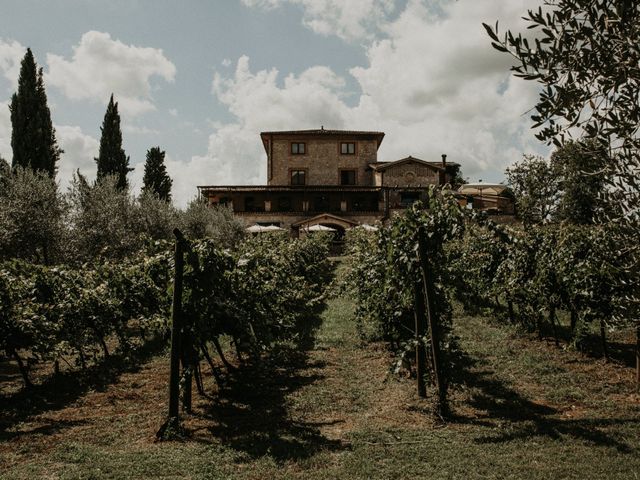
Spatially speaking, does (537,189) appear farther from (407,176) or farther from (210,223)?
(210,223)

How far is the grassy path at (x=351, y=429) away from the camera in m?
5.24

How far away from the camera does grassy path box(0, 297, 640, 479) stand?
5.24 m

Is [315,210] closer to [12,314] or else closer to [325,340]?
[325,340]

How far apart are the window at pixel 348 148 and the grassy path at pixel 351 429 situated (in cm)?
4231

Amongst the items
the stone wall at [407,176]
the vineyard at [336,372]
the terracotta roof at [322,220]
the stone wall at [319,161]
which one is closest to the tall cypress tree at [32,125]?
the terracotta roof at [322,220]

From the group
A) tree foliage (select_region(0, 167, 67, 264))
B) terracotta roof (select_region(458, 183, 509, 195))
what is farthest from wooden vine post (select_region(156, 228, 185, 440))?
terracotta roof (select_region(458, 183, 509, 195))

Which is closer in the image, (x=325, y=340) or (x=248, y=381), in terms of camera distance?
(x=248, y=381)

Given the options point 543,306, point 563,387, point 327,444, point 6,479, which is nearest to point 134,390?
point 6,479

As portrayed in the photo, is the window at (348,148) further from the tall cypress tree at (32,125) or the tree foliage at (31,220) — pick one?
the tree foliage at (31,220)

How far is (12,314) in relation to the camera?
7859mm

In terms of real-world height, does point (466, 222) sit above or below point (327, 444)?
above

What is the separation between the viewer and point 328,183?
165 ft

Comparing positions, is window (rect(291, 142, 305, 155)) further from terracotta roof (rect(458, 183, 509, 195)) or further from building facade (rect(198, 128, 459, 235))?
terracotta roof (rect(458, 183, 509, 195))

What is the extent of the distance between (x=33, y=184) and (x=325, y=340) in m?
15.1
